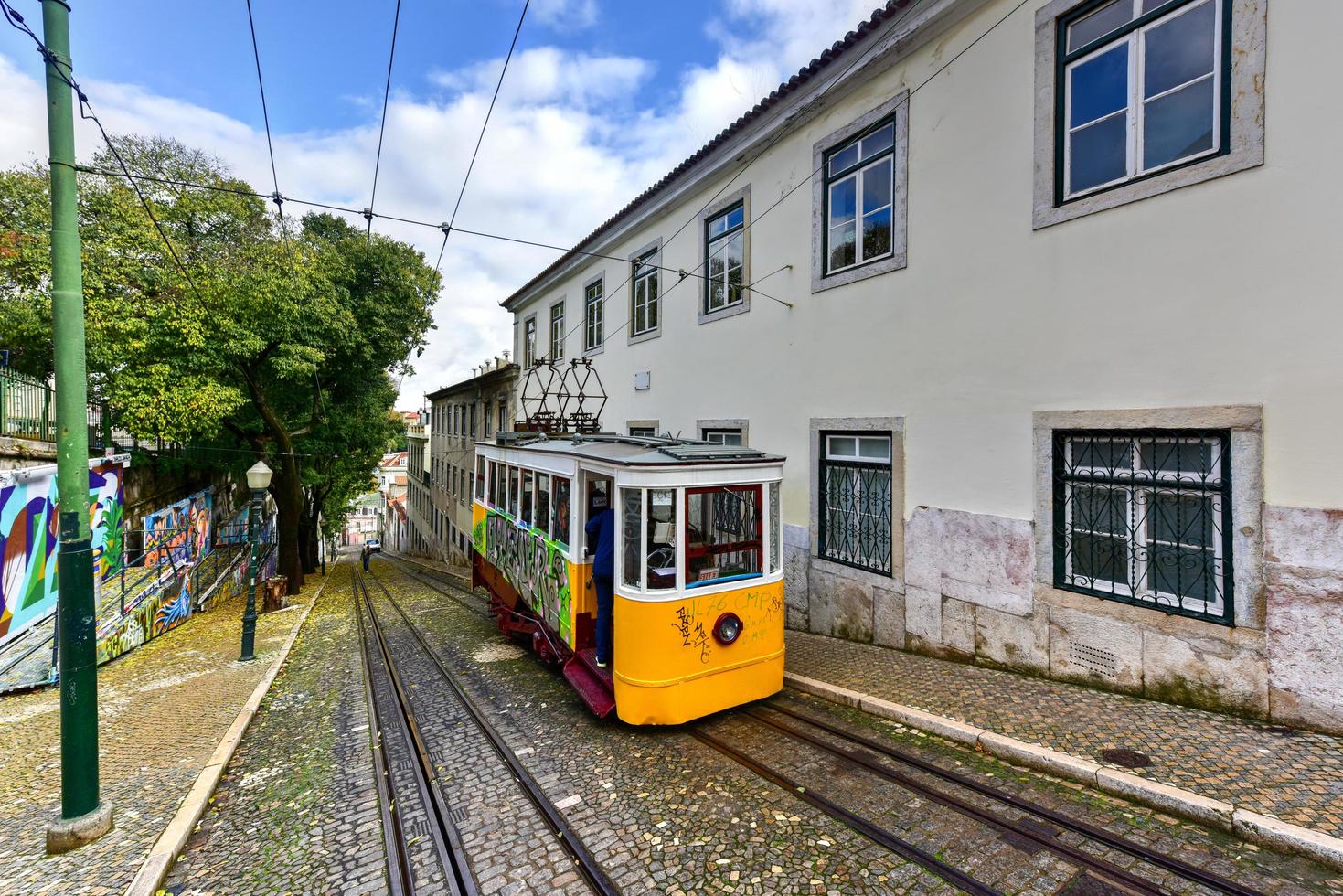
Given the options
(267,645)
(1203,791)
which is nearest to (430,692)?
(267,645)

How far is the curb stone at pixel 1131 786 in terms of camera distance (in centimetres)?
312

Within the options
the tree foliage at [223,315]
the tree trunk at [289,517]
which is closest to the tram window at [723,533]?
the tree foliage at [223,315]

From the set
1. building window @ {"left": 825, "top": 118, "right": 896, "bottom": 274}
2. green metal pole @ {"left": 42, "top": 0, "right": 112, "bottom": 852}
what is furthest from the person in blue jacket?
building window @ {"left": 825, "top": 118, "right": 896, "bottom": 274}

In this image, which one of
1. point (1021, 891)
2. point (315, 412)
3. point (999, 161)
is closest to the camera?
point (1021, 891)

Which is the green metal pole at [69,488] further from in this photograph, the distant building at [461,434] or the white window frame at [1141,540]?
the distant building at [461,434]

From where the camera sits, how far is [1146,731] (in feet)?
14.2

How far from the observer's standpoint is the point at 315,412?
17.2 meters

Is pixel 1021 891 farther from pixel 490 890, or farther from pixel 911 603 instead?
pixel 911 603

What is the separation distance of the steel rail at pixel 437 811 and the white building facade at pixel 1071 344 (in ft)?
17.3

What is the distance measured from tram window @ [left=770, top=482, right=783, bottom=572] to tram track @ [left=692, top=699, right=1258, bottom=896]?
4.85 ft

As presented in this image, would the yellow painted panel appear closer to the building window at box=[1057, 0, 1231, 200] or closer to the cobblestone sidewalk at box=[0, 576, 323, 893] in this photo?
the cobblestone sidewalk at box=[0, 576, 323, 893]

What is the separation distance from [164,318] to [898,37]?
13.6 meters

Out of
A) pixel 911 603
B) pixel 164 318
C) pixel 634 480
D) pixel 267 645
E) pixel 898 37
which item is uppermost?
pixel 898 37

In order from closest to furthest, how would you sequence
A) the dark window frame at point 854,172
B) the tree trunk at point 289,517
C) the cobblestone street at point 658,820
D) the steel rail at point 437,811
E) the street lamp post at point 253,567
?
the cobblestone street at point 658,820 → the steel rail at point 437,811 → the dark window frame at point 854,172 → the street lamp post at point 253,567 → the tree trunk at point 289,517
